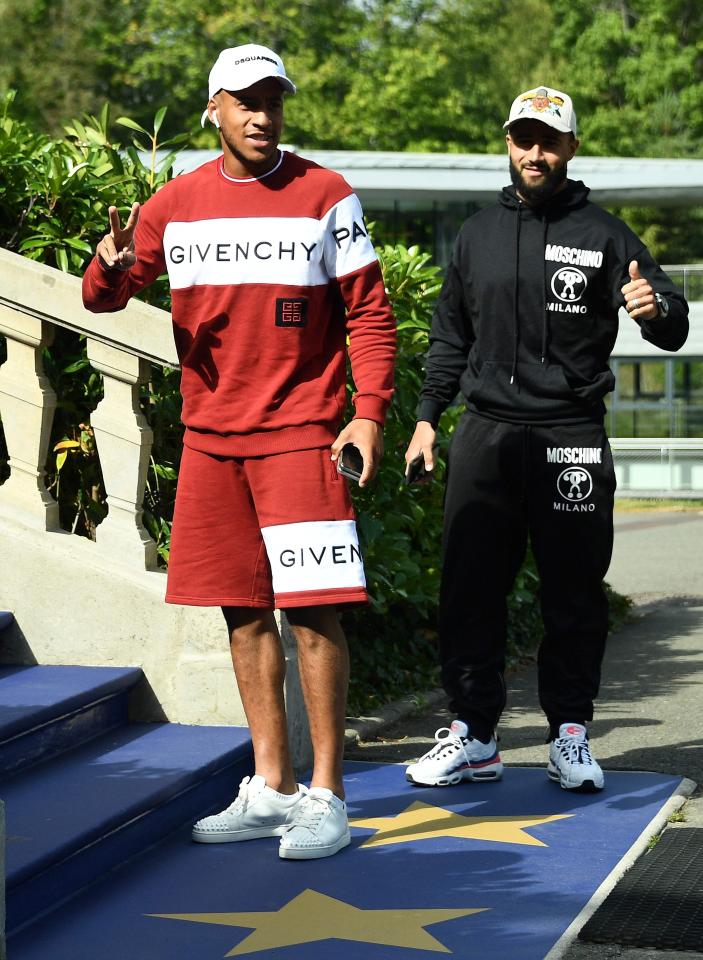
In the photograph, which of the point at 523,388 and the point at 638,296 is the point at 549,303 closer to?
the point at 523,388

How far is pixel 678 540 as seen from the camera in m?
16.1

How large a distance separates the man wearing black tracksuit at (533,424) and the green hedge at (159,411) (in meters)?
1.21

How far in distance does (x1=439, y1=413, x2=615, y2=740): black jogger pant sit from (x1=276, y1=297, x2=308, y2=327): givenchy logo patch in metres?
0.97

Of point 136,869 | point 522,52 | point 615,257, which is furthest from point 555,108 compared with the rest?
point 522,52

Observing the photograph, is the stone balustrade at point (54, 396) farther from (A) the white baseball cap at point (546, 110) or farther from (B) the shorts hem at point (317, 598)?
(A) the white baseball cap at point (546, 110)

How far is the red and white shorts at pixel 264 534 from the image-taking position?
411cm

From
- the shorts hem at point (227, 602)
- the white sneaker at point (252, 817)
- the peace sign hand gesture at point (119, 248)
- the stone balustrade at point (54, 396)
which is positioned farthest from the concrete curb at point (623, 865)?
the peace sign hand gesture at point (119, 248)

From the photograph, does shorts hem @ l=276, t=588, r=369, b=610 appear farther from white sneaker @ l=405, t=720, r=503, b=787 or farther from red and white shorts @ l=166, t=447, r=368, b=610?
white sneaker @ l=405, t=720, r=503, b=787

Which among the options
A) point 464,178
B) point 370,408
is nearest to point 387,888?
point 370,408

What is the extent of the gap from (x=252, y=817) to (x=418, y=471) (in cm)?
120

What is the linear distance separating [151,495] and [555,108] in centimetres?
A: 217

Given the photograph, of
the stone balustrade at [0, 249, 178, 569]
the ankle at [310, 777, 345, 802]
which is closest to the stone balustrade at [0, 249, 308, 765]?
the stone balustrade at [0, 249, 178, 569]

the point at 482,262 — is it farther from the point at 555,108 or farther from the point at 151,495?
the point at 151,495

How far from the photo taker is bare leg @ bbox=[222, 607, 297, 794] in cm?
430
